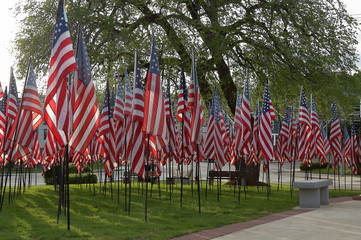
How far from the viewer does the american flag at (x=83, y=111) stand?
1017 centimetres

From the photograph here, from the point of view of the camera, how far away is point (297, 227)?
1057cm

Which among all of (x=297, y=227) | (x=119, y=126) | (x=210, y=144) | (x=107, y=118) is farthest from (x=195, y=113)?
(x=297, y=227)

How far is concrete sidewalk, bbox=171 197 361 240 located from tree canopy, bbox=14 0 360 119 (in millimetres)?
9232

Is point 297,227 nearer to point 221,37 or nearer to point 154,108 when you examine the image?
point 154,108

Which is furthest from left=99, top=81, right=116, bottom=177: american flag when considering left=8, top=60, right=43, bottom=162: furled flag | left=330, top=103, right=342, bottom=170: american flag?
left=330, top=103, right=342, bottom=170: american flag

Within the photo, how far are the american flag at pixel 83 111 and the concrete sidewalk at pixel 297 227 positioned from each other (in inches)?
122

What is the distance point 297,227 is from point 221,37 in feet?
38.0

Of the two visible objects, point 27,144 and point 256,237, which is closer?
point 256,237

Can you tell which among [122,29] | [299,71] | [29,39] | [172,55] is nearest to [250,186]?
[299,71]

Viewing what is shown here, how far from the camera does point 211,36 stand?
21172 mm

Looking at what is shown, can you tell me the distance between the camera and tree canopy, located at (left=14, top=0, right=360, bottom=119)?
2080 cm

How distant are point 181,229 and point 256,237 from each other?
1.81m

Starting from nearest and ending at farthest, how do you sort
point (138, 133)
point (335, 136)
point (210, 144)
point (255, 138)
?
point (138, 133)
point (210, 144)
point (255, 138)
point (335, 136)

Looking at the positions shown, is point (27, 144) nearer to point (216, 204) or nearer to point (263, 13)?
point (216, 204)
